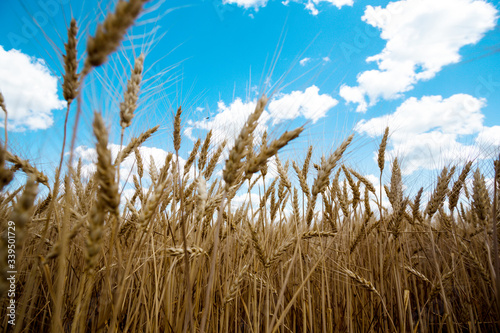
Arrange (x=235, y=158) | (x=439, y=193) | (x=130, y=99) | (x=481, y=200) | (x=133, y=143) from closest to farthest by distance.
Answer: (x=235, y=158)
(x=130, y=99)
(x=133, y=143)
(x=481, y=200)
(x=439, y=193)

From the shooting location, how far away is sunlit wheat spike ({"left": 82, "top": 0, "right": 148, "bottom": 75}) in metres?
0.76

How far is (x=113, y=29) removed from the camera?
78cm

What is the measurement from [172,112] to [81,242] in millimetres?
1701

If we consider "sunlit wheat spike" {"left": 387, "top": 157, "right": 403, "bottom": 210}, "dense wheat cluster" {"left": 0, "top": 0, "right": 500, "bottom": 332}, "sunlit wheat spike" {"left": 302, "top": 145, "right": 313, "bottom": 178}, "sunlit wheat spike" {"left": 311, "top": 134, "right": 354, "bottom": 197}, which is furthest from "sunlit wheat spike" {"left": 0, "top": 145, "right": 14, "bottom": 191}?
"sunlit wheat spike" {"left": 387, "top": 157, "right": 403, "bottom": 210}

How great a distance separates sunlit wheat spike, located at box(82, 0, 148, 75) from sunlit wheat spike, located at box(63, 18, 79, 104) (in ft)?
1.02

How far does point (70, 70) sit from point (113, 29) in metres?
0.41

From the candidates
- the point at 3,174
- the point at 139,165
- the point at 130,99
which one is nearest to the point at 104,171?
the point at 3,174

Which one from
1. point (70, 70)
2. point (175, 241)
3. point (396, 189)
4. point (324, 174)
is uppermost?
point (70, 70)

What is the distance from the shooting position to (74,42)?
1.07 meters

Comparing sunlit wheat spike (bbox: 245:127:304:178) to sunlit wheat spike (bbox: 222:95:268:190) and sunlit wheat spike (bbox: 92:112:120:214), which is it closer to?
sunlit wheat spike (bbox: 222:95:268:190)

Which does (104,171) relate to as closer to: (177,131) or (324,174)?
(177,131)

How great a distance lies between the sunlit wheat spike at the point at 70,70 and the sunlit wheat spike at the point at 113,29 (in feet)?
1.02

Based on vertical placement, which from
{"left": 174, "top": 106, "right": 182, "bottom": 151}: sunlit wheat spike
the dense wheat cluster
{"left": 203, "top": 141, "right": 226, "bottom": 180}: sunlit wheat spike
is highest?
{"left": 174, "top": 106, "right": 182, "bottom": 151}: sunlit wheat spike

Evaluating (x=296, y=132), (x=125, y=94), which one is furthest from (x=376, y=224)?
(x=125, y=94)
